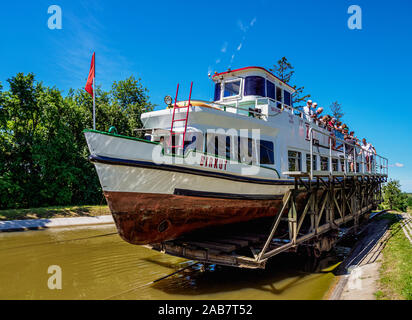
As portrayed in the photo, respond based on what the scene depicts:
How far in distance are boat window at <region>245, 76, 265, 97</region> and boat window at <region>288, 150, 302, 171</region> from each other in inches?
86.3

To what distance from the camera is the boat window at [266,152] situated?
25.1 ft

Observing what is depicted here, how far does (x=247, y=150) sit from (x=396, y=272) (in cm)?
453

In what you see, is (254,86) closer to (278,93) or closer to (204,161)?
(278,93)

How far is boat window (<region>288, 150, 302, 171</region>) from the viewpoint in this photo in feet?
28.6

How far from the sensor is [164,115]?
7102mm

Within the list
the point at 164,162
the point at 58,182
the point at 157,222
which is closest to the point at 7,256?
the point at 157,222

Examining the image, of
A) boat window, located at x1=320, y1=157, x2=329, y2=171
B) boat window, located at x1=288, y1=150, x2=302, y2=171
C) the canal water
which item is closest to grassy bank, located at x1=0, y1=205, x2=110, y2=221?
the canal water

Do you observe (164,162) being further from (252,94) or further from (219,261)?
(252,94)

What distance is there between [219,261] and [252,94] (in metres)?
5.34

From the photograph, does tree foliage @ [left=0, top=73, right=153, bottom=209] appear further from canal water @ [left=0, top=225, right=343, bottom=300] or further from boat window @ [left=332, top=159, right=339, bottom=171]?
boat window @ [left=332, top=159, right=339, bottom=171]

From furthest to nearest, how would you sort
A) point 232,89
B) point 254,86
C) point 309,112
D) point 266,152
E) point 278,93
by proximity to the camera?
point 309,112
point 278,93
point 232,89
point 254,86
point 266,152

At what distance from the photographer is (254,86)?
8680mm

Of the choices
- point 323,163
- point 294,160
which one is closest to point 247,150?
point 294,160

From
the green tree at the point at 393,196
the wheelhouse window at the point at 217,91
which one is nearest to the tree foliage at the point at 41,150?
the wheelhouse window at the point at 217,91
